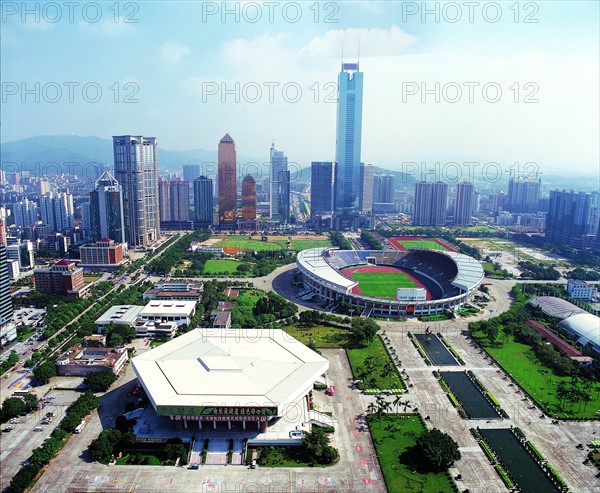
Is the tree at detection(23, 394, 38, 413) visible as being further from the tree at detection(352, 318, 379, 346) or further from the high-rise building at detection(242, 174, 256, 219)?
the high-rise building at detection(242, 174, 256, 219)

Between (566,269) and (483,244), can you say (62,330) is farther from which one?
(483,244)

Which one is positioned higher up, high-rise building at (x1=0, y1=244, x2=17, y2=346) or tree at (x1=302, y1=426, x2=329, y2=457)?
high-rise building at (x1=0, y1=244, x2=17, y2=346)

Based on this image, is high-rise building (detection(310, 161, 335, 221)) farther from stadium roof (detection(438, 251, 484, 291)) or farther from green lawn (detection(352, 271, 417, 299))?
stadium roof (detection(438, 251, 484, 291))

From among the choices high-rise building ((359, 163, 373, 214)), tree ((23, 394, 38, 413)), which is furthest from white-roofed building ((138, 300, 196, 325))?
Answer: high-rise building ((359, 163, 373, 214))

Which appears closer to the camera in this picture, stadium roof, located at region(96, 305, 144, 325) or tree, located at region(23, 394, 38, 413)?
tree, located at region(23, 394, 38, 413)

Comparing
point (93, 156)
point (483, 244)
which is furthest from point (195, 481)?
point (93, 156)

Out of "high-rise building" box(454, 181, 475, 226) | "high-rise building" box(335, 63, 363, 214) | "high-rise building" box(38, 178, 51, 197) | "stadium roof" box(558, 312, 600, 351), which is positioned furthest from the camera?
"high-rise building" box(38, 178, 51, 197)

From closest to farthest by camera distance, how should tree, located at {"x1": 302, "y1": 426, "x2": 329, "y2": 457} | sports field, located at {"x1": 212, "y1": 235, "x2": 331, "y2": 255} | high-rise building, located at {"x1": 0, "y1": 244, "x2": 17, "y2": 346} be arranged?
tree, located at {"x1": 302, "y1": 426, "x2": 329, "y2": 457} < high-rise building, located at {"x1": 0, "y1": 244, "x2": 17, "y2": 346} < sports field, located at {"x1": 212, "y1": 235, "x2": 331, "y2": 255}

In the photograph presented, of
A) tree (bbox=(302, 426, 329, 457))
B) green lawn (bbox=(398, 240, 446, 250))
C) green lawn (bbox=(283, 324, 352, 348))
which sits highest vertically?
green lawn (bbox=(398, 240, 446, 250))
